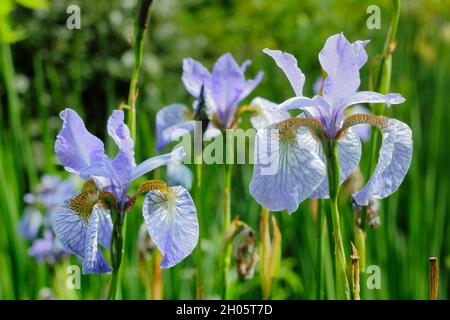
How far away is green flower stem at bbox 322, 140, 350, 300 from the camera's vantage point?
83 cm

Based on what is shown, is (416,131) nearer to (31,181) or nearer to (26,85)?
(31,181)

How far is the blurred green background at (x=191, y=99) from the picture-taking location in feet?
5.79

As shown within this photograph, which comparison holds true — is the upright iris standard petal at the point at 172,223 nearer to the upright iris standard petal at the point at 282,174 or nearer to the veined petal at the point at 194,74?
the upright iris standard petal at the point at 282,174

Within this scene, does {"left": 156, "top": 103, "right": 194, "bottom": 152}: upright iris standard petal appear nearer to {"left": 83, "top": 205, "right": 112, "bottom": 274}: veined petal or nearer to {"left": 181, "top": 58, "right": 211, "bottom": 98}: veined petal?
{"left": 181, "top": 58, "right": 211, "bottom": 98}: veined petal

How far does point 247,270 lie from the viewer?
125 centimetres

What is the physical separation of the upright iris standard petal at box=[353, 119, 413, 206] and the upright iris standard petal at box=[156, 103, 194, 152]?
1.70 feet

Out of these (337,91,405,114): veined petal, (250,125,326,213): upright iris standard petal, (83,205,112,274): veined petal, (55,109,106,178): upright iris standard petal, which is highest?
(337,91,405,114): veined petal

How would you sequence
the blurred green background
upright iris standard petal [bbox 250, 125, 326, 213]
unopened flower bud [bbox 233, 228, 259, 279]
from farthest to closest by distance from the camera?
the blurred green background, unopened flower bud [bbox 233, 228, 259, 279], upright iris standard petal [bbox 250, 125, 326, 213]

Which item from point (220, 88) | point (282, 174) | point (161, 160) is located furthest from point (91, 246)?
point (220, 88)

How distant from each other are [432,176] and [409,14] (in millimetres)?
1934

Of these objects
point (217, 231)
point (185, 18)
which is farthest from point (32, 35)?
point (217, 231)

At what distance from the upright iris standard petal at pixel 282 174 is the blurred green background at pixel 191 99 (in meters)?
0.19

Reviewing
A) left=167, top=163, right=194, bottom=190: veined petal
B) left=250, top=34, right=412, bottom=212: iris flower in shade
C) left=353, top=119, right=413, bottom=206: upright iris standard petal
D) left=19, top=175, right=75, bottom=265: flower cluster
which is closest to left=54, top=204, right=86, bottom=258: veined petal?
left=250, top=34, right=412, bottom=212: iris flower in shade

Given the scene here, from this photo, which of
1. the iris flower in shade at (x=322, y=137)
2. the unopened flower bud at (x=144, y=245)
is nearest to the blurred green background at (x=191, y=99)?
the unopened flower bud at (x=144, y=245)
